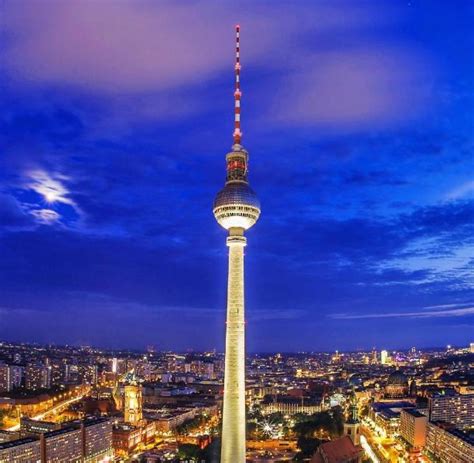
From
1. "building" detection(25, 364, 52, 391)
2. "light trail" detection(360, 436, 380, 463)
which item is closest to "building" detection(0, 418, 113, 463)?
"light trail" detection(360, 436, 380, 463)

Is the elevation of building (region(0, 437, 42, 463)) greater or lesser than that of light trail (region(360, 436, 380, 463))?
greater

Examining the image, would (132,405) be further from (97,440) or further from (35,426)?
(97,440)

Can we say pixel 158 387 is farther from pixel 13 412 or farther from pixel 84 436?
pixel 84 436

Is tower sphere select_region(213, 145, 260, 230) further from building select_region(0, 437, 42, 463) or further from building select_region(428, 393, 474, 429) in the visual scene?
building select_region(428, 393, 474, 429)

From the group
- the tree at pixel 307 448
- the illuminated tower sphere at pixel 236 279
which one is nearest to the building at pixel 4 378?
the tree at pixel 307 448

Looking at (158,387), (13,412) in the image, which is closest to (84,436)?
(13,412)

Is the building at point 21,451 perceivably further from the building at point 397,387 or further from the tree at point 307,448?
the building at point 397,387

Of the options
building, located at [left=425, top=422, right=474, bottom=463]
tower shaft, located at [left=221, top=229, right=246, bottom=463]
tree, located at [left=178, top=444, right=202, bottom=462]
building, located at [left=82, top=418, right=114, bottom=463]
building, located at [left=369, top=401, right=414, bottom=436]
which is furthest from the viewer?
building, located at [left=369, top=401, right=414, bottom=436]
